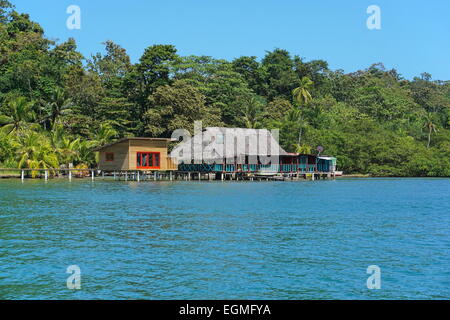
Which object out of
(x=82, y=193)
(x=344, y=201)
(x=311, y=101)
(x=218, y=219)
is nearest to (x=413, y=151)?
(x=311, y=101)

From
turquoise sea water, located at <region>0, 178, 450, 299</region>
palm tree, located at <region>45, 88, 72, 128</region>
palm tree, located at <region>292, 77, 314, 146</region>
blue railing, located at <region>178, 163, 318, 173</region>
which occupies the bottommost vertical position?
turquoise sea water, located at <region>0, 178, 450, 299</region>

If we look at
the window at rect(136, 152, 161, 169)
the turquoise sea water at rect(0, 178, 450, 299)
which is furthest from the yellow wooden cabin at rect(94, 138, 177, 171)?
the turquoise sea water at rect(0, 178, 450, 299)

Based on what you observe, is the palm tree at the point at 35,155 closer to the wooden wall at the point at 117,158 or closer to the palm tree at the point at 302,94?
the wooden wall at the point at 117,158

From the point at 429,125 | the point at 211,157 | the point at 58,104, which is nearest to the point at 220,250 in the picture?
the point at 211,157

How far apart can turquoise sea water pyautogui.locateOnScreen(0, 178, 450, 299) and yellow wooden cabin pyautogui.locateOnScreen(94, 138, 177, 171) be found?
19.5 m

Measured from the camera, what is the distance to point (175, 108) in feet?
196

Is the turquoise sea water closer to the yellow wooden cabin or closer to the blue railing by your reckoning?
the yellow wooden cabin

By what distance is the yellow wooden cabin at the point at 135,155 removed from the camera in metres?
50.1

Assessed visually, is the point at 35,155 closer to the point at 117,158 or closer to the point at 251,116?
the point at 117,158

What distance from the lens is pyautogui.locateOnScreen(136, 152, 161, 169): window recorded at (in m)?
50.7

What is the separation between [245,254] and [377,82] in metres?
80.4

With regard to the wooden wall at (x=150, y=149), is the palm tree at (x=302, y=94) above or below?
above

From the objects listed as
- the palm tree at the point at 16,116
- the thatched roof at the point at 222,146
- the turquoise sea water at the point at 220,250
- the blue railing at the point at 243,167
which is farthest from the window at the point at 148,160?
the turquoise sea water at the point at 220,250

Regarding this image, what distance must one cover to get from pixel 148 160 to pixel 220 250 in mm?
35119
